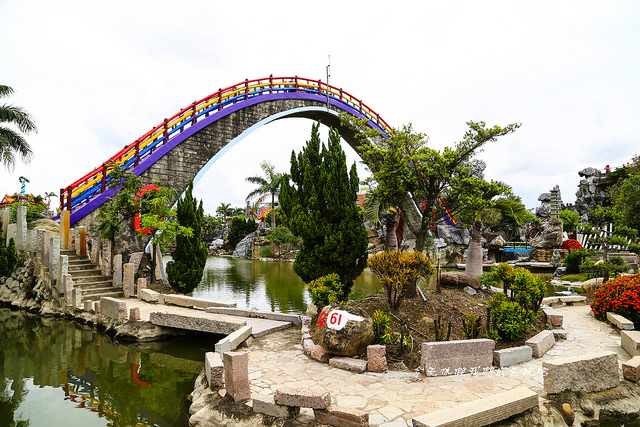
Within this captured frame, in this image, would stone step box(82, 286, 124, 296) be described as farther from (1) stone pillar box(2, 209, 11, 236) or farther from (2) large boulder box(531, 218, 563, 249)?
(2) large boulder box(531, 218, 563, 249)

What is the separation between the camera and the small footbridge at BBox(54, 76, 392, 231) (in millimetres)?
14953

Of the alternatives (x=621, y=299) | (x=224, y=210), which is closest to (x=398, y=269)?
(x=621, y=299)

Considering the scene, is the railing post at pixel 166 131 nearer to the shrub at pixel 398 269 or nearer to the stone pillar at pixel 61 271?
the stone pillar at pixel 61 271

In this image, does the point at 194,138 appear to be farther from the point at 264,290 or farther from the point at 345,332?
the point at 345,332

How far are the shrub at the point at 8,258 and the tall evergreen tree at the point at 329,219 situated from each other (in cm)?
1146

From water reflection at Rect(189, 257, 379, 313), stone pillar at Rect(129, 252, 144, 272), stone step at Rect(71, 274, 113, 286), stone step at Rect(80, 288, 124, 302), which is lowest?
water reflection at Rect(189, 257, 379, 313)

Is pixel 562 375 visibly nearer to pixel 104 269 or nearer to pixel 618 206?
pixel 104 269

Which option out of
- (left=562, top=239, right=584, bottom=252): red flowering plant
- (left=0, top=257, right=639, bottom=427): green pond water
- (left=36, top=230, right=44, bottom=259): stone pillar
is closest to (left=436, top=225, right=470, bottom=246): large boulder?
(left=562, top=239, right=584, bottom=252): red flowering plant

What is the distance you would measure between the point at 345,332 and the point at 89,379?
543cm

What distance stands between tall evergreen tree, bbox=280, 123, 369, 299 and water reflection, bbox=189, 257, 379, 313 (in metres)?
3.51

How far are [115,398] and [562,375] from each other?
24.4ft

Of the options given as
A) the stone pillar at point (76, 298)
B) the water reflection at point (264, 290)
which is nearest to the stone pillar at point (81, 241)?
the stone pillar at point (76, 298)

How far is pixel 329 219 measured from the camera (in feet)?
34.1

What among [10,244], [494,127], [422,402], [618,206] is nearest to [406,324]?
[422,402]
